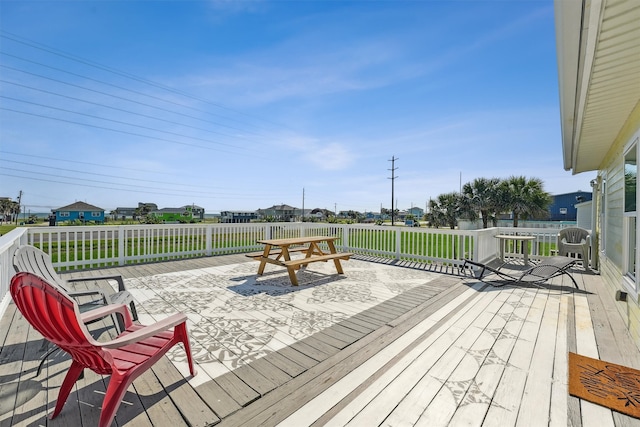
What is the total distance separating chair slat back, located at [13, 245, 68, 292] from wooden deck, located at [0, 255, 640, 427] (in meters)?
0.66

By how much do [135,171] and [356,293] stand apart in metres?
42.6

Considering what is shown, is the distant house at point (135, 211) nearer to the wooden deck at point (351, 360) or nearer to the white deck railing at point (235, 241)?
the white deck railing at point (235, 241)

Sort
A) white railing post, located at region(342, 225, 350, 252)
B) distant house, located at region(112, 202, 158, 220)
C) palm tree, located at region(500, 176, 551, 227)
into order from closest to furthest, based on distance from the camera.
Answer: white railing post, located at region(342, 225, 350, 252) < palm tree, located at region(500, 176, 551, 227) < distant house, located at region(112, 202, 158, 220)

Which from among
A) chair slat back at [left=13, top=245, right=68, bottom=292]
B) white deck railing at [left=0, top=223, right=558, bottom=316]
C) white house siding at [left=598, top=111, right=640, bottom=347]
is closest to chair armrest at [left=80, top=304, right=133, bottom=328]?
chair slat back at [left=13, top=245, right=68, bottom=292]

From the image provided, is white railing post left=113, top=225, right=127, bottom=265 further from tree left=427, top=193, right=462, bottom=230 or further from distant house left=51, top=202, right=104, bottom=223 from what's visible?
distant house left=51, top=202, right=104, bottom=223

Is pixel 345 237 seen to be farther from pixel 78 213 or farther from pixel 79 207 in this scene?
pixel 79 207

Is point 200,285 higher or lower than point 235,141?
lower

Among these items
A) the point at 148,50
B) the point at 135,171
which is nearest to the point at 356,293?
the point at 148,50

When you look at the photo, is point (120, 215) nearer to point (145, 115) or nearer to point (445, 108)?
point (145, 115)

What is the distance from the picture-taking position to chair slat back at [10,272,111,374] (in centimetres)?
142

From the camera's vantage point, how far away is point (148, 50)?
11.7 metres

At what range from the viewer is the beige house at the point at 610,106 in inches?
67.4

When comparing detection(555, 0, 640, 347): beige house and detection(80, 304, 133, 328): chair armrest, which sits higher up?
detection(555, 0, 640, 347): beige house

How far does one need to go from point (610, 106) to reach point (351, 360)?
4.08m
